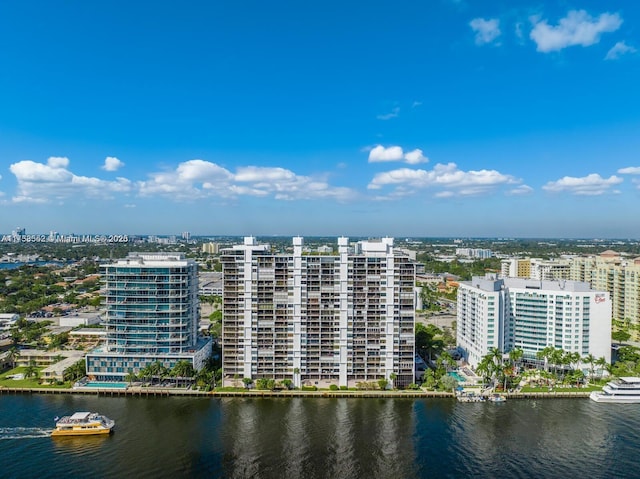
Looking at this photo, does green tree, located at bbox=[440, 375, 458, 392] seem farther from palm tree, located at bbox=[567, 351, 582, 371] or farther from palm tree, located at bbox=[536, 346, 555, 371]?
palm tree, located at bbox=[567, 351, 582, 371]

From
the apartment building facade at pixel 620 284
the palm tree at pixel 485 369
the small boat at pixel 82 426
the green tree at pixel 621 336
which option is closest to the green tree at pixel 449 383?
the palm tree at pixel 485 369

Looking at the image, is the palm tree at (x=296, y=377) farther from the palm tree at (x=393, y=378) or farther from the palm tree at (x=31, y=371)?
the palm tree at (x=31, y=371)

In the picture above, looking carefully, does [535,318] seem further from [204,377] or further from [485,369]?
[204,377]

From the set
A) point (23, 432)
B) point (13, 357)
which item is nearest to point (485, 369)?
point (23, 432)

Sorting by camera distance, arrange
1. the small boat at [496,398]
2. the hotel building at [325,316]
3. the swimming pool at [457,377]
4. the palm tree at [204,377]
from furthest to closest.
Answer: the swimming pool at [457,377] < the hotel building at [325,316] < the palm tree at [204,377] < the small boat at [496,398]

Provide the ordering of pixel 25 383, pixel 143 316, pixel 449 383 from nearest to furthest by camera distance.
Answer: pixel 449 383 → pixel 25 383 → pixel 143 316

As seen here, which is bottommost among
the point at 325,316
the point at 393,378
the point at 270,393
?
the point at 270,393

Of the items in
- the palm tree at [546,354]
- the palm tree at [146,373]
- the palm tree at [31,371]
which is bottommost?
the palm tree at [31,371]
